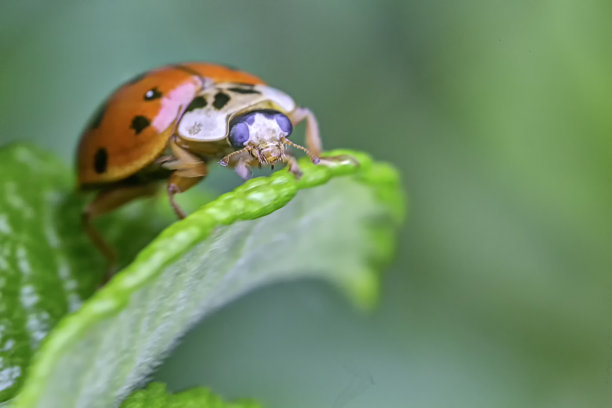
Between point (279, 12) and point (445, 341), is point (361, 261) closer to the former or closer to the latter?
point (445, 341)

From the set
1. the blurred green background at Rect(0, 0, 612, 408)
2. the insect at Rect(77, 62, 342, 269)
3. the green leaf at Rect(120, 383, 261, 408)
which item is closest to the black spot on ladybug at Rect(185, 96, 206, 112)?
the insect at Rect(77, 62, 342, 269)

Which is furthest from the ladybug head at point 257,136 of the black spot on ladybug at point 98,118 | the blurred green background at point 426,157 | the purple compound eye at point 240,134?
the blurred green background at point 426,157

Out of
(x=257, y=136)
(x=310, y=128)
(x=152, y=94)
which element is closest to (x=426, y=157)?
(x=310, y=128)

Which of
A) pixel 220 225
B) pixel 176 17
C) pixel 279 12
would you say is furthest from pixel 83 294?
pixel 279 12

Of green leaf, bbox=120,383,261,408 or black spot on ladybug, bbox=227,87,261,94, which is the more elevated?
black spot on ladybug, bbox=227,87,261,94

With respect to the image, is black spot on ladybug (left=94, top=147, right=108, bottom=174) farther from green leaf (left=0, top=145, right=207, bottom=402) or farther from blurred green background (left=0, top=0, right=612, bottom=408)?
blurred green background (left=0, top=0, right=612, bottom=408)

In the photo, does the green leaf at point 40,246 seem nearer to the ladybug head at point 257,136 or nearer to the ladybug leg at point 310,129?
the ladybug head at point 257,136
